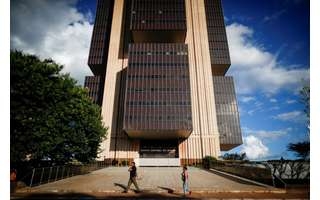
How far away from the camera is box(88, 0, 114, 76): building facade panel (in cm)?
7531

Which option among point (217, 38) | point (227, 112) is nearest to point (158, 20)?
point (217, 38)

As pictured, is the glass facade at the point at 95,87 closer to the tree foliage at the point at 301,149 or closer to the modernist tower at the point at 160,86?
the modernist tower at the point at 160,86

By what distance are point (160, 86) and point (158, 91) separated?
154 centimetres

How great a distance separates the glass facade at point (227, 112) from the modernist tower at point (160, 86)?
1.15ft

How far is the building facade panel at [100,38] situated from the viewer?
75312 millimetres

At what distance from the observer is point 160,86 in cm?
5956

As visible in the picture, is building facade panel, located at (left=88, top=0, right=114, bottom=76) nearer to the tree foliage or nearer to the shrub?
the shrub

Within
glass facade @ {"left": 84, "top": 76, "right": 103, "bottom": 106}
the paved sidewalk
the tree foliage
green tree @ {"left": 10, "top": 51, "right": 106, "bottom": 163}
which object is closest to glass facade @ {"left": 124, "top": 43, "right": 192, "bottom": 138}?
glass facade @ {"left": 84, "top": 76, "right": 103, "bottom": 106}

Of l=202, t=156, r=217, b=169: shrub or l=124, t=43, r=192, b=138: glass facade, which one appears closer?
l=202, t=156, r=217, b=169: shrub

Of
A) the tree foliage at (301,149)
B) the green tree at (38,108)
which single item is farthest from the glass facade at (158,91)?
the tree foliage at (301,149)

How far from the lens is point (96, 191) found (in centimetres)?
1350

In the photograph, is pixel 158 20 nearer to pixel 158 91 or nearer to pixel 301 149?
pixel 158 91
